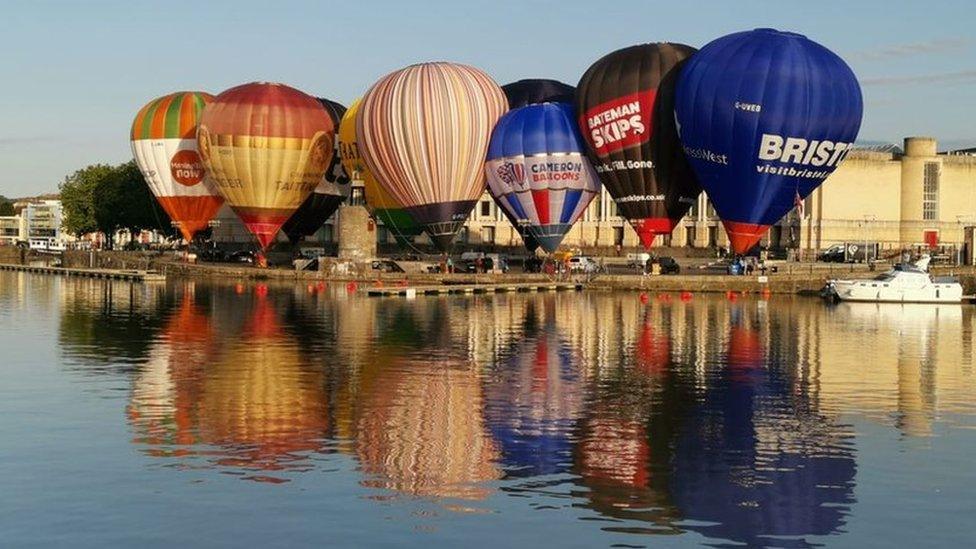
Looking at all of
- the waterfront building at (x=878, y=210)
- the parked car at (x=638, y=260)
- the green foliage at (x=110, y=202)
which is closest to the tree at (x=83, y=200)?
the green foliage at (x=110, y=202)

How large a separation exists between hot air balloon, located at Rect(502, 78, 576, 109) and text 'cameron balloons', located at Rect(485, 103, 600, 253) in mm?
10489

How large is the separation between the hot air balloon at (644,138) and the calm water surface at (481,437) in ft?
84.4

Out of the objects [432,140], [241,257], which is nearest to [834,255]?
[432,140]

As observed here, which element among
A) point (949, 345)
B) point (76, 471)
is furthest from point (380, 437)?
point (949, 345)

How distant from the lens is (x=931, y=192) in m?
118

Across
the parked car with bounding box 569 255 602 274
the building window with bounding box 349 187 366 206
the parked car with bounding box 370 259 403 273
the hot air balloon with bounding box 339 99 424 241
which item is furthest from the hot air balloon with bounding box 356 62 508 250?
the parked car with bounding box 569 255 602 274

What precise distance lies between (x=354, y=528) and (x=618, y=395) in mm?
15450

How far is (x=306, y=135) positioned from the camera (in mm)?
96250

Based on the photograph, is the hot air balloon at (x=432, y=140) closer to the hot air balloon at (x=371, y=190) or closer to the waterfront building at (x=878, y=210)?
the hot air balloon at (x=371, y=190)

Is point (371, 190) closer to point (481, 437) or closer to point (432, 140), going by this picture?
point (432, 140)

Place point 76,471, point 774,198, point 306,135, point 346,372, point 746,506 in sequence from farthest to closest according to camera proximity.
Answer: point 306,135 → point 774,198 → point 346,372 → point 76,471 → point 746,506

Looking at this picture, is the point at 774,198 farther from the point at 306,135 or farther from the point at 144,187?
the point at 144,187

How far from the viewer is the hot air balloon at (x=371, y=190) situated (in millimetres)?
88062

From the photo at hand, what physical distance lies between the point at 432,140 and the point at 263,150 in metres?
15.2
